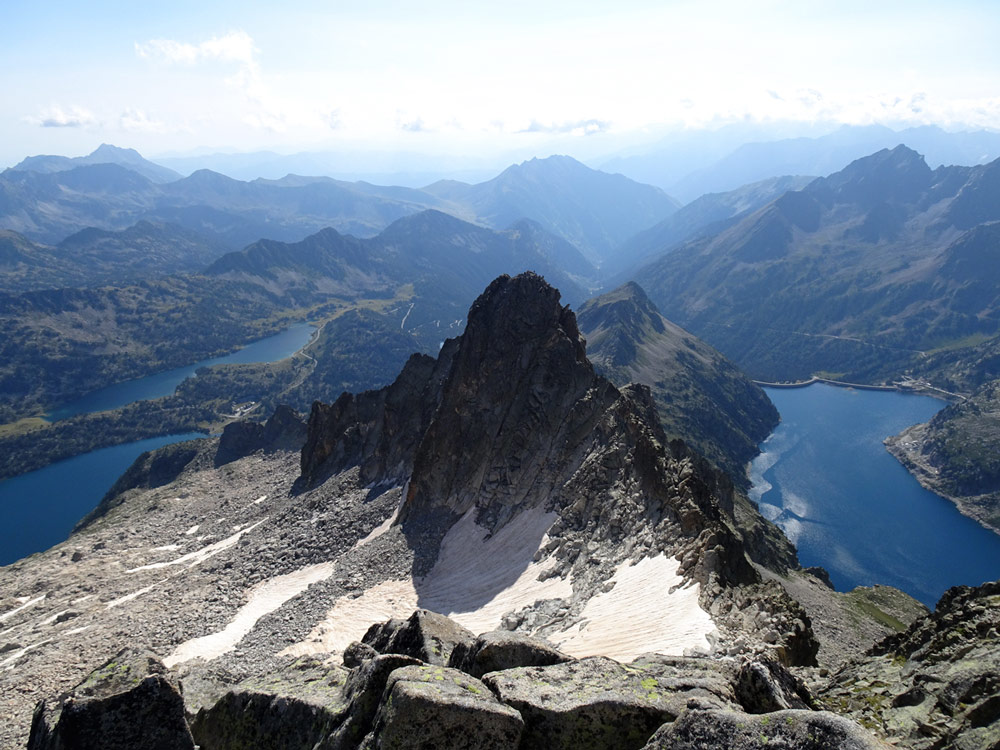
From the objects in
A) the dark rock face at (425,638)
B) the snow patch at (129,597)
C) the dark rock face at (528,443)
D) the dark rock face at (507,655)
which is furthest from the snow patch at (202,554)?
the dark rock face at (507,655)

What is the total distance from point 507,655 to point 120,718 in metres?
11.7

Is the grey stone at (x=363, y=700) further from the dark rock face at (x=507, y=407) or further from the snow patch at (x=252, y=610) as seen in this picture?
the dark rock face at (x=507, y=407)

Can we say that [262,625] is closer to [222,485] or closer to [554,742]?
[554,742]

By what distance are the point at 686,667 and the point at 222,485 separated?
353 feet

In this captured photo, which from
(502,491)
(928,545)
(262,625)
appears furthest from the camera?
(928,545)

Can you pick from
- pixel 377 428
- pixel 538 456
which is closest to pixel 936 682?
pixel 538 456

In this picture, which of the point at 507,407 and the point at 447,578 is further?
the point at 507,407

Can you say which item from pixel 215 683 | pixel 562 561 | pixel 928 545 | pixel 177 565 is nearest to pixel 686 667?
pixel 215 683

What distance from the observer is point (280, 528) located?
7725cm

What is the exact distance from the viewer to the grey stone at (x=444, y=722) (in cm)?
1425

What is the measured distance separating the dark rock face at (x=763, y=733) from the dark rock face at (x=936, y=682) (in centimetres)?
915

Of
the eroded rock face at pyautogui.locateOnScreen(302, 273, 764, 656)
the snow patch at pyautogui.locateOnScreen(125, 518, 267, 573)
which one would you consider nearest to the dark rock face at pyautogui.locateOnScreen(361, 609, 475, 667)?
the eroded rock face at pyautogui.locateOnScreen(302, 273, 764, 656)

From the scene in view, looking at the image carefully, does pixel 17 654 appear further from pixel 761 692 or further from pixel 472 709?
pixel 761 692

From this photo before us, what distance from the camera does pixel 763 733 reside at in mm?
11617
